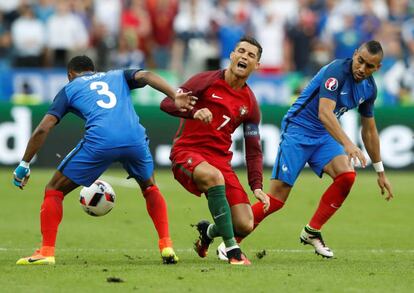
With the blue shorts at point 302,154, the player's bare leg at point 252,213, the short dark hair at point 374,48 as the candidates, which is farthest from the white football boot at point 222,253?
the short dark hair at point 374,48

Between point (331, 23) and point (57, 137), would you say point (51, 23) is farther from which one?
point (331, 23)

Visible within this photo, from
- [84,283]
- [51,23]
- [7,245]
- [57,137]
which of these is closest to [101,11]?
[51,23]

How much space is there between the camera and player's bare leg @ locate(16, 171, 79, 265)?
32.6 feet

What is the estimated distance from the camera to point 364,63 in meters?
10.8

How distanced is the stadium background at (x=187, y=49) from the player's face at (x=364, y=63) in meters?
10.3

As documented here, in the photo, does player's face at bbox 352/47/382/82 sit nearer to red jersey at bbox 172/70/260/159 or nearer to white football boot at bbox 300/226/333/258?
red jersey at bbox 172/70/260/159

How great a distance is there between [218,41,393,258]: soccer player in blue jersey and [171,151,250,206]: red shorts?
0.57 meters

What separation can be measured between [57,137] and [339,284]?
43.5 ft

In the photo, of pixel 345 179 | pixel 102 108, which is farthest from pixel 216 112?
pixel 345 179

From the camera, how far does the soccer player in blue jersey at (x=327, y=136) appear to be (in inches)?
429

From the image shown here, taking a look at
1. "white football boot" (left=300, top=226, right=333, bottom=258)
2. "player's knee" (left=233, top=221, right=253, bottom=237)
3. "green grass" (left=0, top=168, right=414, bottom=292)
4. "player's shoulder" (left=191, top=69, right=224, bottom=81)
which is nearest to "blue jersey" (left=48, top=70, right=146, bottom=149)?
"player's shoulder" (left=191, top=69, right=224, bottom=81)

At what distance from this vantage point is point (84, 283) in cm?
860

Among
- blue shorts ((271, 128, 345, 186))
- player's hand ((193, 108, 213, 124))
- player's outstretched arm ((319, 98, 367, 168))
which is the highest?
player's hand ((193, 108, 213, 124))

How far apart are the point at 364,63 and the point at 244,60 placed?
127 centimetres
